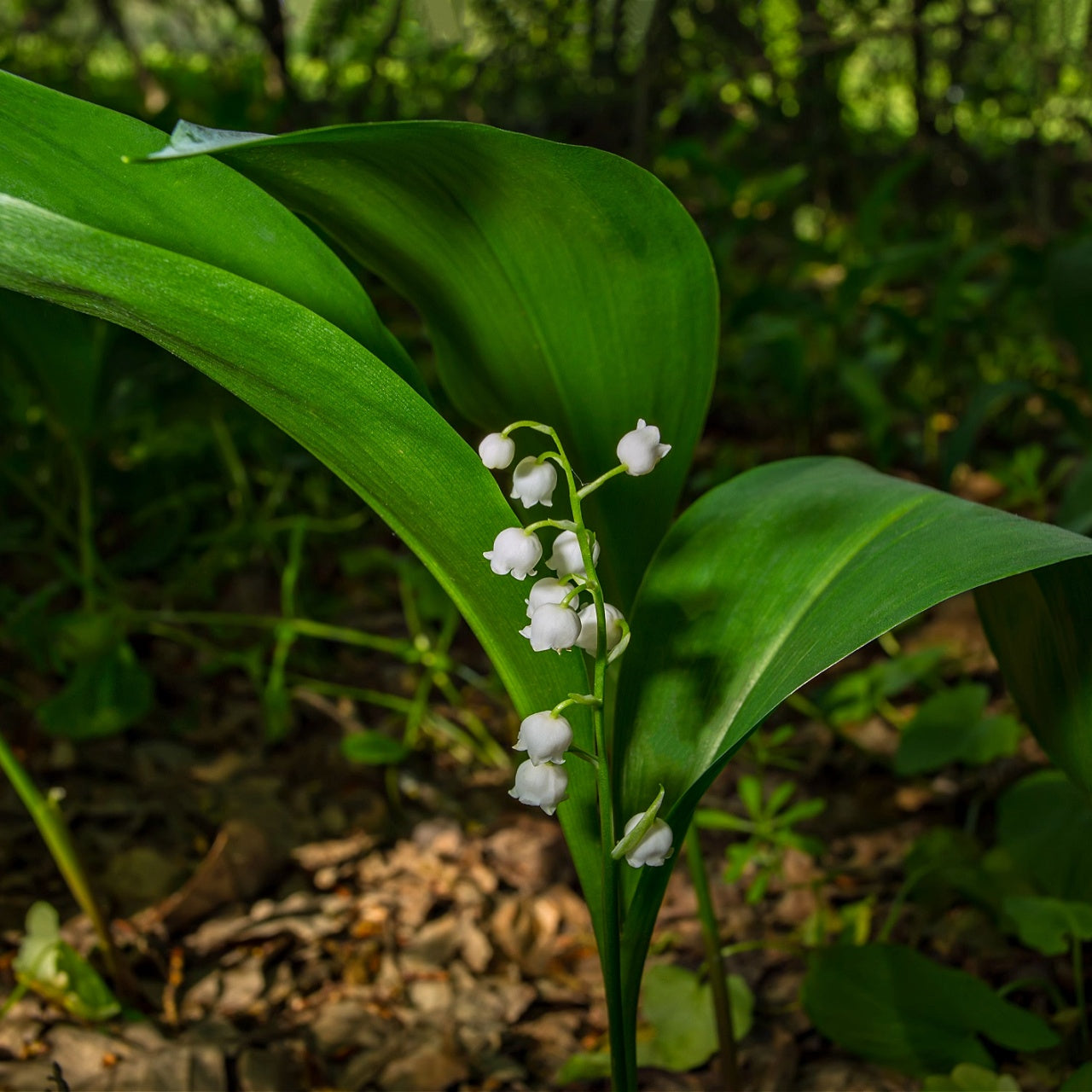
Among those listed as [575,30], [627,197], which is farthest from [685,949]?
[575,30]

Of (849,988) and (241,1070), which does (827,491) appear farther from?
(241,1070)

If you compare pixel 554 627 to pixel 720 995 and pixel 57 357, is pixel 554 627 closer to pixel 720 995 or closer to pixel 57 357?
pixel 720 995

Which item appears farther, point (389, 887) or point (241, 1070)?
point (389, 887)

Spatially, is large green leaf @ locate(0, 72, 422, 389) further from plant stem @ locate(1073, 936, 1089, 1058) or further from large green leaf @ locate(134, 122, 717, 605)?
plant stem @ locate(1073, 936, 1089, 1058)

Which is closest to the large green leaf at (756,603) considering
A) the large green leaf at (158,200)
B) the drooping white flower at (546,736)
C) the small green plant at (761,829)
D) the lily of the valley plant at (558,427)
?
the lily of the valley plant at (558,427)

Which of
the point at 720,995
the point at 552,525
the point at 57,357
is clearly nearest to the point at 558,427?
the point at 552,525
